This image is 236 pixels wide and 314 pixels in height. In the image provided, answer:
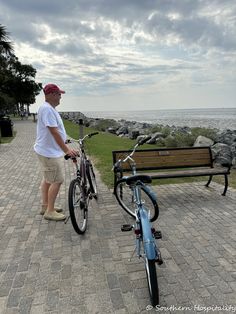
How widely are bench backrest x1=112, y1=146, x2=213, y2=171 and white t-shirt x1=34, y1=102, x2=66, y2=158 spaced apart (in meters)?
2.09

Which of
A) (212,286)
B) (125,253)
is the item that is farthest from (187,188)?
(212,286)

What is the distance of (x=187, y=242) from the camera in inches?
166

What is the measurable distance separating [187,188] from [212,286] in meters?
3.76

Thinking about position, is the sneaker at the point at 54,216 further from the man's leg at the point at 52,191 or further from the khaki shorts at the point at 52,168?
the khaki shorts at the point at 52,168

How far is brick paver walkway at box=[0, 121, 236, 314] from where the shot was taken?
9.95ft

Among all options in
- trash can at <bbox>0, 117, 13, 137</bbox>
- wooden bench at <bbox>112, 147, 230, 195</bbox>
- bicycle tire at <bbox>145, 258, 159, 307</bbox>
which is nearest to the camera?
bicycle tire at <bbox>145, 258, 159, 307</bbox>

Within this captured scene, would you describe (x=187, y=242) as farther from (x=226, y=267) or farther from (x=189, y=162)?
(x=189, y=162)

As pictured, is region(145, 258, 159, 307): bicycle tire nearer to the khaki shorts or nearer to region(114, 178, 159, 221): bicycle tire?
region(114, 178, 159, 221): bicycle tire

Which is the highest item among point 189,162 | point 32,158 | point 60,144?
point 60,144

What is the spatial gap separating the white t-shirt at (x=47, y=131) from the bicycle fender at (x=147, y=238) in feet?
6.29

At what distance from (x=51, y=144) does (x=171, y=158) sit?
294 cm

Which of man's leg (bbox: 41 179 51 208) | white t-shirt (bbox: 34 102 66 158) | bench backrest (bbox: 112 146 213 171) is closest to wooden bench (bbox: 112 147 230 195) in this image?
bench backrest (bbox: 112 146 213 171)

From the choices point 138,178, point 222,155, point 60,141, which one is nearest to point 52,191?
point 60,141

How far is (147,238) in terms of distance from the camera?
300 cm
